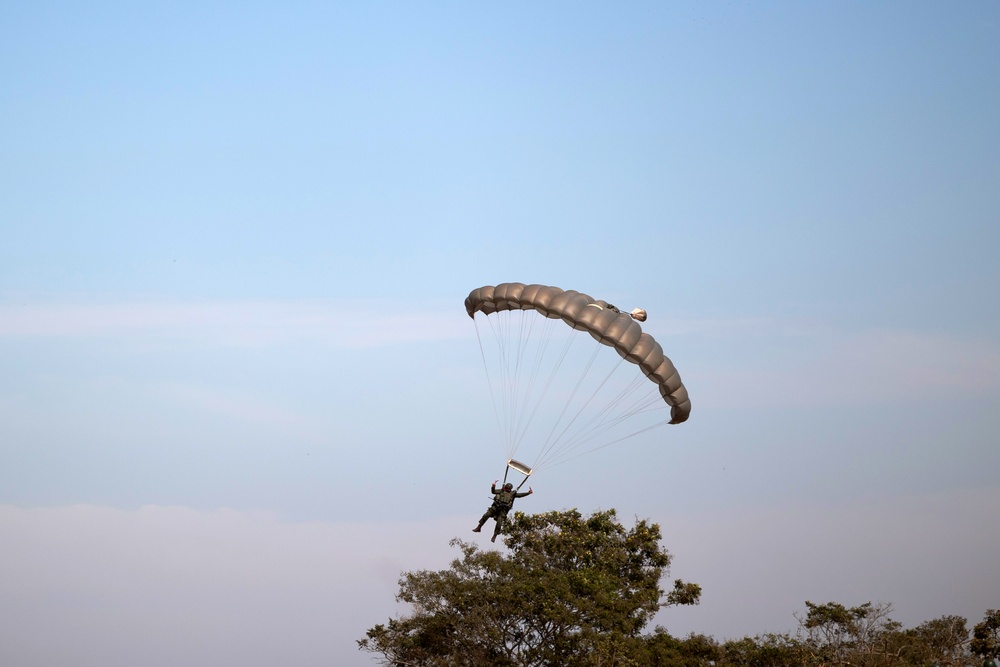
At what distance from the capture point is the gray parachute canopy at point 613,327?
32.0 metres

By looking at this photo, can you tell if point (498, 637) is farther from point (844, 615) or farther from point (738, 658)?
point (844, 615)

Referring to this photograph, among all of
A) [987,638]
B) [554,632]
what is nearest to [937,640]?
[987,638]

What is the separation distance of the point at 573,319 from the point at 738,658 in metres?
12.2

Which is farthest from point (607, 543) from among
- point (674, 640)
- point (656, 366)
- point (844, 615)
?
point (656, 366)

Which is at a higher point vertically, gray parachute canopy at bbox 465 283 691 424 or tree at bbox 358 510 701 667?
gray parachute canopy at bbox 465 283 691 424

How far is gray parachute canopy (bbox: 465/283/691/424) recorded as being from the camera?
3195 centimetres

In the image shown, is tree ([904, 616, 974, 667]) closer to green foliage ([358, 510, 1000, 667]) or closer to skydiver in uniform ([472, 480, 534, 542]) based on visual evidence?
green foliage ([358, 510, 1000, 667])

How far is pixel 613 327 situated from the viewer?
32.1m

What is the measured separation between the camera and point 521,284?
34281 mm

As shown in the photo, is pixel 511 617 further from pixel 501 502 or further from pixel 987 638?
pixel 987 638

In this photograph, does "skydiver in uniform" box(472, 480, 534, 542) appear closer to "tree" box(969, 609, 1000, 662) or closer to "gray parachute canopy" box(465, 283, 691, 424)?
"gray parachute canopy" box(465, 283, 691, 424)

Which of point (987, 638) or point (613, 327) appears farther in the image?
point (987, 638)

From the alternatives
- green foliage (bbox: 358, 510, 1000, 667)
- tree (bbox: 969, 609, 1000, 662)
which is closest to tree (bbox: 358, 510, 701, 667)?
green foliage (bbox: 358, 510, 1000, 667)

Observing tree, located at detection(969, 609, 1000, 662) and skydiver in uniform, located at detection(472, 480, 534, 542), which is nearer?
skydiver in uniform, located at detection(472, 480, 534, 542)
